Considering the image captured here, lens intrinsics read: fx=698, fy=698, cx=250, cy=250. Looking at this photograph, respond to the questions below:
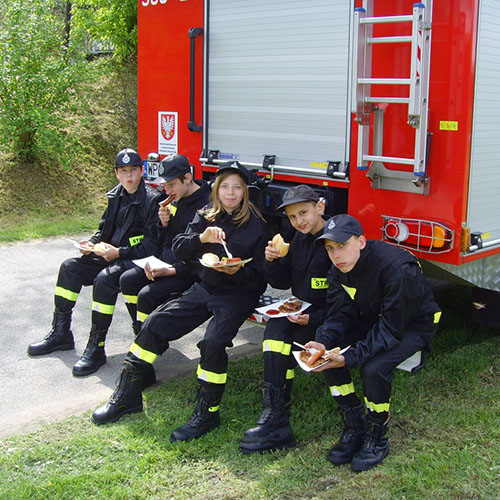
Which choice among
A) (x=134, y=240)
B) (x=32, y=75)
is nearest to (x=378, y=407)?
(x=134, y=240)

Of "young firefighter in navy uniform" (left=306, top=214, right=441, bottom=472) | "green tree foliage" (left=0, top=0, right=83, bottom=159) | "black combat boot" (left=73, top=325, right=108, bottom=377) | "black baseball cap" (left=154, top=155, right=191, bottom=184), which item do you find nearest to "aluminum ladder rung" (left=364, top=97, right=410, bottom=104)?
"young firefighter in navy uniform" (left=306, top=214, right=441, bottom=472)

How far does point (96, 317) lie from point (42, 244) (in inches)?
154

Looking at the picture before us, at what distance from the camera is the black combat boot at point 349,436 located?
360 cm

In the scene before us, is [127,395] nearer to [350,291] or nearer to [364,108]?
[350,291]

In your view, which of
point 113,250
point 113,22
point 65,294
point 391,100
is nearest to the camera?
point 391,100

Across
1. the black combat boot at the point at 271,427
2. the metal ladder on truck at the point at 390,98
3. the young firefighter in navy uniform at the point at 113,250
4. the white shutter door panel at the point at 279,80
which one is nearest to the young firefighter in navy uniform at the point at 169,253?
the young firefighter in navy uniform at the point at 113,250

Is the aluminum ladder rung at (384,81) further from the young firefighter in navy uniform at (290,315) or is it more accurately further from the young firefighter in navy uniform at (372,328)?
the young firefighter in navy uniform at (372,328)

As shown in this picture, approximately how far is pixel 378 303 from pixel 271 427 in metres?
0.89

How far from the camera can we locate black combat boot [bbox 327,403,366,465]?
3604mm

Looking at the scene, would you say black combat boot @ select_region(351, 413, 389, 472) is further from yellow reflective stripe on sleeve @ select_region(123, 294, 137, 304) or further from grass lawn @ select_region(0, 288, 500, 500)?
yellow reflective stripe on sleeve @ select_region(123, 294, 137, 304)

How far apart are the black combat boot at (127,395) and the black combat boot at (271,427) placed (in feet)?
2.49

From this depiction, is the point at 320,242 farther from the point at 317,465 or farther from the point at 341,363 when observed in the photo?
the point at 317,465

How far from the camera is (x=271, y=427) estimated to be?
380cm

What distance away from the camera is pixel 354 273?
3705 mm
